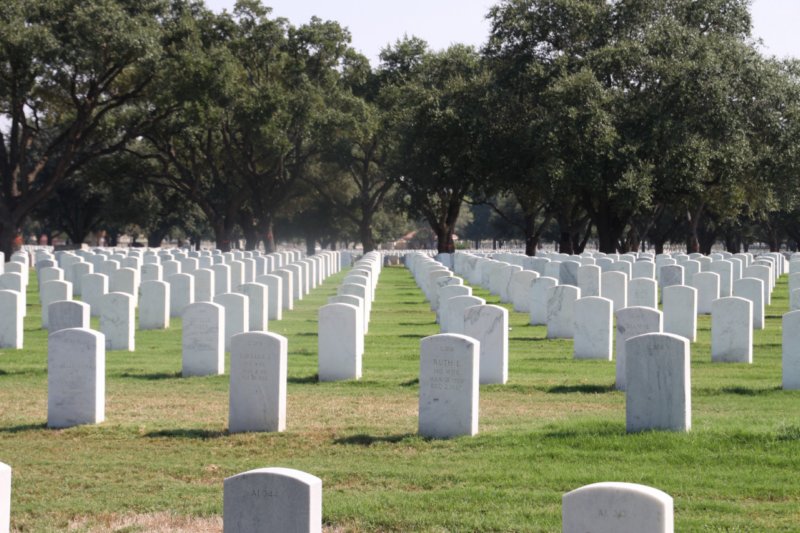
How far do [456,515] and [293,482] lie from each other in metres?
2.73

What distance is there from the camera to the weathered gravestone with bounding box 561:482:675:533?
17.0ft

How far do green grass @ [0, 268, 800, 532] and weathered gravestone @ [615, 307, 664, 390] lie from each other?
614mm

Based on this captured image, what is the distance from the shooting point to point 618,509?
5262 millimetres

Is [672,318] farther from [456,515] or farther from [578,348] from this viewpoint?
[456,515]

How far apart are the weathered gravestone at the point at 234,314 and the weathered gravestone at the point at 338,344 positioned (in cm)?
310

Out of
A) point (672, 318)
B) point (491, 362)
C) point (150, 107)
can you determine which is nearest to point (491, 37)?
point (150, 107)

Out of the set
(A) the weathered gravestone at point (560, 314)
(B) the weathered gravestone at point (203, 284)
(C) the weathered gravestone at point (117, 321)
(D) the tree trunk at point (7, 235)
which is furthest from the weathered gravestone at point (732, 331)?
(D) the tree trunk at point (7, 235)

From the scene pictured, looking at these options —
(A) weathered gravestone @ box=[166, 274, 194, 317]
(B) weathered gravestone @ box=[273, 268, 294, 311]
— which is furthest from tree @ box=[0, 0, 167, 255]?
(A) weathered gravestone @ box=[166, 274, 194, 317]

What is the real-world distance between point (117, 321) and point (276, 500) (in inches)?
513

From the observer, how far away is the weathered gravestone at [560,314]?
66.2 ft

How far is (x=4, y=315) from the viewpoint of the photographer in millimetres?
18359

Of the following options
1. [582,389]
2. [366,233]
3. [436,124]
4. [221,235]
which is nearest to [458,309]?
[582,389]

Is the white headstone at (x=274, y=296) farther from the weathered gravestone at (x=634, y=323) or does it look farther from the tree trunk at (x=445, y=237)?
the tree trunk at (x=445, y=237)

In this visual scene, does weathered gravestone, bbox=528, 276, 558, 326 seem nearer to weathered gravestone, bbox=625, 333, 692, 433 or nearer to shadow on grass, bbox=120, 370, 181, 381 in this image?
shadow on grass, bbox=120, 370, 181, 381
